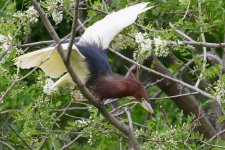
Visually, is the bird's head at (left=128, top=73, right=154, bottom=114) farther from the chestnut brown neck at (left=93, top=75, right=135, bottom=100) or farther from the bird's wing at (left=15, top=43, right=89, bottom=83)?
the bird's wing at (left=15, top=43, right=89, bottom=83)

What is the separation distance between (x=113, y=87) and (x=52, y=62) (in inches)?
15.0

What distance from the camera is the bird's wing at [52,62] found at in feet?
11.2

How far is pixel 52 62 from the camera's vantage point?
375cm

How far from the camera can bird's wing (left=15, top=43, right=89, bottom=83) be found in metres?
3.43

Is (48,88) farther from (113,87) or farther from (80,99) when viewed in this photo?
(113,87)

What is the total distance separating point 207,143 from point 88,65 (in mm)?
755

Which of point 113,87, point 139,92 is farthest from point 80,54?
point 139,92

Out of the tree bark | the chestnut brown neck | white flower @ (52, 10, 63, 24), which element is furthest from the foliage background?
the tree bark

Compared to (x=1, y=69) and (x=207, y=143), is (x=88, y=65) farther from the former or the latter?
(x=207, y=143)

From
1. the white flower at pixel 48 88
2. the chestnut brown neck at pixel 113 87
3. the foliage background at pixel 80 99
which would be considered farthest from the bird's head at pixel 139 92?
the white flower at pixel 48 88

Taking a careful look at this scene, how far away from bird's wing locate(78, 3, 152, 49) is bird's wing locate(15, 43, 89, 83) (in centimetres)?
21

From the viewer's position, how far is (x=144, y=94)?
3.52 metres

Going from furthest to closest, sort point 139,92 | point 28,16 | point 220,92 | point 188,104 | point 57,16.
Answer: point 188,104 < point 57,16 < point 28,16 < point 220,92 < point 139,92

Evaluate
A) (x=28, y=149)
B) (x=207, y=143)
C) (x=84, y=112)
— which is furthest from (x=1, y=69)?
(x=84, y=112)
